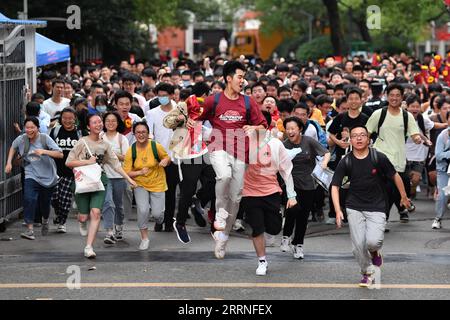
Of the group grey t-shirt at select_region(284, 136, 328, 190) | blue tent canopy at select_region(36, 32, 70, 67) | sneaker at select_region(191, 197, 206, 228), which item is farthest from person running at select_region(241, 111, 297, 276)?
blue tent canopy at select_region(36, 32, 70, 67)

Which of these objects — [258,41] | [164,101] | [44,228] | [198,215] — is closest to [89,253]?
[44,228]

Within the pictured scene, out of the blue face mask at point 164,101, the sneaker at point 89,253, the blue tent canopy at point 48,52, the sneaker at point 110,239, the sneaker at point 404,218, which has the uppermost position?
the blue tent canopy at point 48,52

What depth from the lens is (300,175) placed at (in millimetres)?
12344

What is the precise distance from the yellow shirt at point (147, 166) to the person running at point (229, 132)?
1506 mm

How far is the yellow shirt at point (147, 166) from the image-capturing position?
12.8 m

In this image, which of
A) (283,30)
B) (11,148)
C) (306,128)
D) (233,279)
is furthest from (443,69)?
(283,30)

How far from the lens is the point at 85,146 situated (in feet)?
41.1

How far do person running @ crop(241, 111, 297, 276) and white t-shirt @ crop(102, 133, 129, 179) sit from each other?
7.52 ft

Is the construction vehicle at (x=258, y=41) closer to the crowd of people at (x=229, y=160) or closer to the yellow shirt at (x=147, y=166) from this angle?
the crowd of people at (x=229, y=160)

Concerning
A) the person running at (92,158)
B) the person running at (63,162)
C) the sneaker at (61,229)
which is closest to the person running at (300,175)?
the person running at (92,158)

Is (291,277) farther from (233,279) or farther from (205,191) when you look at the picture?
(205,191)

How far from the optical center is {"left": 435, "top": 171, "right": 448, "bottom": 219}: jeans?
47.1 feet

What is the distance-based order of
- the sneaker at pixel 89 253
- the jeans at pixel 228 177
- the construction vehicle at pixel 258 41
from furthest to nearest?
the construction vehicle at pixel 258 41 → the sneaker at pixel 89 253 → the jeans at pixel 228 177

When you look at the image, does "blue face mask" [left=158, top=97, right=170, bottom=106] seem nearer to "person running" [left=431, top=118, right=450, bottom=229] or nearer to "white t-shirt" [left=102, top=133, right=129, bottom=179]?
"white t-shirt" [left=102, top=133, right=129, bottom=179]
